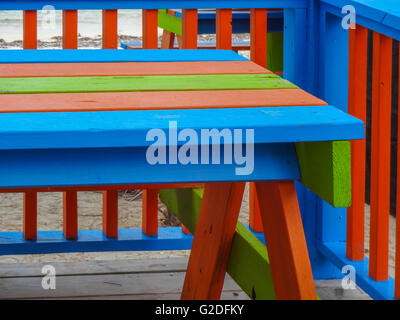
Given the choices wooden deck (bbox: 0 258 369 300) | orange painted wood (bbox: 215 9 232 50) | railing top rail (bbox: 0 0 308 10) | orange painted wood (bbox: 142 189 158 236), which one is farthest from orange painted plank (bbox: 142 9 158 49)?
wooden deck (bbox: 0 258 369 300)

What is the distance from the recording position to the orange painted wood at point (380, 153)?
81.4 inches

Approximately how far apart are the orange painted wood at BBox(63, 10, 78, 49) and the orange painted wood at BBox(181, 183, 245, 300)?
0.85 metres

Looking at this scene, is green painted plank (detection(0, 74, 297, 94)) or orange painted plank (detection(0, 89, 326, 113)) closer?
orange painted plank (detection(0, 89, 326, 113))

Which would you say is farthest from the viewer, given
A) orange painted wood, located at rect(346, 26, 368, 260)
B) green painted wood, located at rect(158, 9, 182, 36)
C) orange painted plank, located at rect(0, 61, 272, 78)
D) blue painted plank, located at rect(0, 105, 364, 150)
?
green painted wood, located at rect(158, 9, 182, 36)

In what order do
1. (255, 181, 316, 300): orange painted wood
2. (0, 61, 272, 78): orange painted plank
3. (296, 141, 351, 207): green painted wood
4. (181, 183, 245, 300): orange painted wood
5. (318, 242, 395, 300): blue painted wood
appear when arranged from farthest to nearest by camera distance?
1. (318, 242, 395, 300): blue painted wood
2. (181, 183, 245, 300): orange painted wood
3. (0, 61, 272, 78): orange painted plank
4. (255, 181, 316, 300): orange painted wood
5. (296, 141, 351, 207): green painted wood

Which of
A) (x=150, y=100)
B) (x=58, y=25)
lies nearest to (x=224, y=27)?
(x=150, y=100)

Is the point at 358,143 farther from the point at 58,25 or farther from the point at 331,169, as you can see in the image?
the point at 58,25

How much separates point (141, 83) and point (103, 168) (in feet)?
1.14

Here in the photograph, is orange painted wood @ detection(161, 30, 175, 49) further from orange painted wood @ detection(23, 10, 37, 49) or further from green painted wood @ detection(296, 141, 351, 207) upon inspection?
green painted wood @ detection(296, 141, 351, 207)

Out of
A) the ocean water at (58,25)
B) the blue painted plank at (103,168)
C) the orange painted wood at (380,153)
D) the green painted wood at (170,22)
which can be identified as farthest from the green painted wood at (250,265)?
the ocean water at (58,25)

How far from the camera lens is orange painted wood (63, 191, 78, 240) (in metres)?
2.78

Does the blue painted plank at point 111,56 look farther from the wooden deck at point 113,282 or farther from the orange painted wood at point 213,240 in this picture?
the wooden deck at point 113,282

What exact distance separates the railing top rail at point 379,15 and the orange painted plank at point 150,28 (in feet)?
2.31
